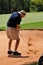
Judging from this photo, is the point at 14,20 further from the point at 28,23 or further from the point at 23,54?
the point at 28,23

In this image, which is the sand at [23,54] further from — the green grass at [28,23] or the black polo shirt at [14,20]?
the green grass at [28,23]

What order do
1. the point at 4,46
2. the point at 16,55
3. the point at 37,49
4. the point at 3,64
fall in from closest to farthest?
the point at 3,64 < the point at 16,55 < the point at 37,49 < the point at 4,46

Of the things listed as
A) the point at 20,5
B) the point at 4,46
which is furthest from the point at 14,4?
the point at 4,46

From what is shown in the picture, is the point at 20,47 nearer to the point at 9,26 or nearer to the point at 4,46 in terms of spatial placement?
the point at 4,46

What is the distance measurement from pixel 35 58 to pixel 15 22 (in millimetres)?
1423

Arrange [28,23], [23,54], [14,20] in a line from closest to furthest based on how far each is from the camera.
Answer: [14,20] → [23,54] → [28,23]

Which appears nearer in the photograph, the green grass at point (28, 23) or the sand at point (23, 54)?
the sand at point (23, 54)

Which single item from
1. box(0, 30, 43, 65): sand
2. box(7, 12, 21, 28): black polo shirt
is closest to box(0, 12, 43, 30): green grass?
box(0, 30, 43, 65): sand

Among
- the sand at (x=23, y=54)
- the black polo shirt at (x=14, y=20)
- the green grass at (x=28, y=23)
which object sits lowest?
the green grass at (x=28, y=23)

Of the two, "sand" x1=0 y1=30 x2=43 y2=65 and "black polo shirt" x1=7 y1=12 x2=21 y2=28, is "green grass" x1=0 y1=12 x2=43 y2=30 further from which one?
"black polo shirt" x1=7 y1=12 x2=21 y2=28

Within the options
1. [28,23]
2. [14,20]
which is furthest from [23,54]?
[28,23]

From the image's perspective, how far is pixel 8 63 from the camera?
791 centimetres

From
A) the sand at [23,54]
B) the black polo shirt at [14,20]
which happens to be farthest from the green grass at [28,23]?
the black polo shirt at [14,20]

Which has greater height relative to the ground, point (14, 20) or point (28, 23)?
point (14, 20)
